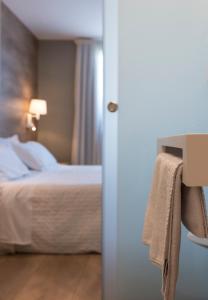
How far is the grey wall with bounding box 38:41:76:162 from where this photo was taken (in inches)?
215

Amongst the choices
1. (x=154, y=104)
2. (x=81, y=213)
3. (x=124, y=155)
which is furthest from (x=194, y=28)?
(x=81, y=213)

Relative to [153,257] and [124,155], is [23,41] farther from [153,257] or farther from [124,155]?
[153,257]

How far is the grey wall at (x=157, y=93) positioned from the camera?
1.72 m

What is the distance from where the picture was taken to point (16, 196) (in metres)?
2.90

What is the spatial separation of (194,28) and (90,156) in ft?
12.7

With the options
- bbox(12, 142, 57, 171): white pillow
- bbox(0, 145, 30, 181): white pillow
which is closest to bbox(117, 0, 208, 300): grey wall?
bbox(0, 145, 30, 181): white pillow

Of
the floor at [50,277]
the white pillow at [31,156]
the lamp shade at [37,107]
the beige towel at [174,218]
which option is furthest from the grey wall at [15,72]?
the beige towel at [174,218]

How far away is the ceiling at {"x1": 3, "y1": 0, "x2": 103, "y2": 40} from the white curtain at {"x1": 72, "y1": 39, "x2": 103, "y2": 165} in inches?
9.7

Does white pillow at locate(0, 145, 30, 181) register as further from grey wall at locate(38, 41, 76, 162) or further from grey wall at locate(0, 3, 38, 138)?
grey wall at locate(38, 41, 76, 162)

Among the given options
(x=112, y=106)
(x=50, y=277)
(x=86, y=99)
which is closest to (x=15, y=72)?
(x=86, y=99)

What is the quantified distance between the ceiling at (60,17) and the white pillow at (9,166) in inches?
69.3

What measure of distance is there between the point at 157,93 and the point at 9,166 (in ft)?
6.32

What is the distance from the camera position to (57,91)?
18.0ft

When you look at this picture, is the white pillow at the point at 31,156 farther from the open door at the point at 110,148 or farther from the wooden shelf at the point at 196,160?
the wooden shelf at the point at 196,160
